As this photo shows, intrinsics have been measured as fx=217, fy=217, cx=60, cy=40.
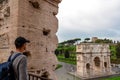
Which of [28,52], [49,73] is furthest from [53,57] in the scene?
[28,52]

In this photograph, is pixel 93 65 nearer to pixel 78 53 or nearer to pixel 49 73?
pixel 78 53

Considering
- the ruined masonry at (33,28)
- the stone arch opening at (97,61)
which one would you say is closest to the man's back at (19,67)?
the ruined masonry at (33,28)

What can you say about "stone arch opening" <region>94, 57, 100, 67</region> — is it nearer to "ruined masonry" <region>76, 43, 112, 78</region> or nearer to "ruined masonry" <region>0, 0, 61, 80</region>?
"ruined masonry" <region>76, 43, 112, 78</region>

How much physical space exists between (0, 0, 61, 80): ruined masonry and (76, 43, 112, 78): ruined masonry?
90.6 ft

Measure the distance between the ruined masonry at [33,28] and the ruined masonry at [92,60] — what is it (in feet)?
90.6

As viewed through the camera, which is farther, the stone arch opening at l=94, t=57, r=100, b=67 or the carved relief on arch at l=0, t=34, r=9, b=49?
the stone arch opening at l=94, t=57, r=100, b=67

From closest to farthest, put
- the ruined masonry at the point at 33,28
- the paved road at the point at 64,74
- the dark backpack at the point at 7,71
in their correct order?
1. the dark backpack at the point at 7,71
2. the ruined masonry at the point at 33,28
3. the paved road at the point at 64,74

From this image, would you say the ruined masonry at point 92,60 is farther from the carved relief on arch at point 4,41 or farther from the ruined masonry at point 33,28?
the carved relief on arch at point 4,41

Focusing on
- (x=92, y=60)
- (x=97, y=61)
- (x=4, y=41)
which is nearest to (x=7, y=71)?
(x=4, y=41)

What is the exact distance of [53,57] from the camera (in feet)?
18.6

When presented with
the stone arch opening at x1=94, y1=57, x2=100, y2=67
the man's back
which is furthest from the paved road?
the man's back

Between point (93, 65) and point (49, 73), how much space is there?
30.7 m

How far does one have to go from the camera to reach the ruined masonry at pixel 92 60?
33656 millimetres

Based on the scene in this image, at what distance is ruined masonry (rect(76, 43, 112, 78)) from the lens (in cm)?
3366
